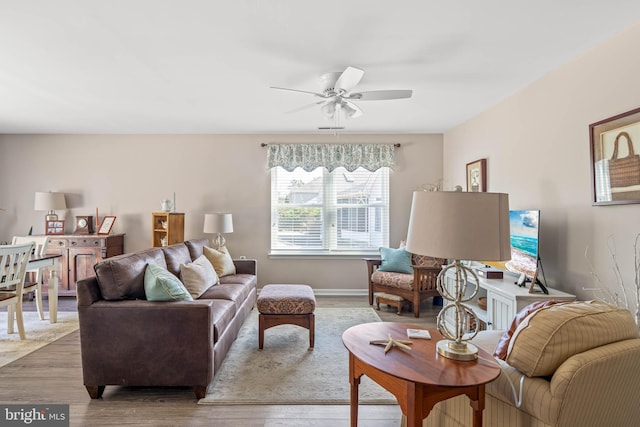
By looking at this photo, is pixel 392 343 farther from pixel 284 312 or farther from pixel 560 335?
pixel 284 312

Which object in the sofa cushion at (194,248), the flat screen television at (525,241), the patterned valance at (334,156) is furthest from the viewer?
the patterned valance at (334,156)

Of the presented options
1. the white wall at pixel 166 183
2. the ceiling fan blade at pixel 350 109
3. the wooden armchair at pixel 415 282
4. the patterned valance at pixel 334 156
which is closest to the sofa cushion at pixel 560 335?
the ceiling fan blade at pixel 350 109

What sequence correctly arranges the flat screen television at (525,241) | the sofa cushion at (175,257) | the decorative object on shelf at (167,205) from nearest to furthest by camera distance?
the flat screen television at (525,241) → the sofa cushion at (175,257) → the decorative object on shelf at (167,205)

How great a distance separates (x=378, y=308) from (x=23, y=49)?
4.29 m

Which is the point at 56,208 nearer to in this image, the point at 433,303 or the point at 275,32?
the point at 275,32

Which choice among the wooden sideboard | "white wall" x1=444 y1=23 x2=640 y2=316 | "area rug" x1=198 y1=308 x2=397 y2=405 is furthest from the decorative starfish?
the wooden sideboard

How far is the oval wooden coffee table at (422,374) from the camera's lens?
3.89 ft

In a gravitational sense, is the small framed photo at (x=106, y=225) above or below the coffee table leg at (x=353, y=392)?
above

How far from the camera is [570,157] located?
2.50m

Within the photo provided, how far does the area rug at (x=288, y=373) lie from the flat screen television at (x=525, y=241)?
151 cm

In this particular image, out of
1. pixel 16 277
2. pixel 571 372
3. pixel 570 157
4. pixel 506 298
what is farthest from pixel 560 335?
pixel 16 277

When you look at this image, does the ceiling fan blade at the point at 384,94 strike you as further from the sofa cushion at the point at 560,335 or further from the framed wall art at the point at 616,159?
the sofa cushion at the point at 560,335

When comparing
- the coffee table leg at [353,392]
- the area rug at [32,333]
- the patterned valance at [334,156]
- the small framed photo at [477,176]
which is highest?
the patterned valance at [334,156]

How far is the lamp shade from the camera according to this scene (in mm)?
1259
